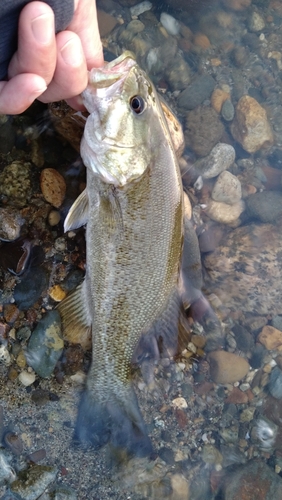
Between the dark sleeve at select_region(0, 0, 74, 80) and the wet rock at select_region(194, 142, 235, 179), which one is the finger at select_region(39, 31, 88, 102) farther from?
the wet rock at select_region(194, 142, 235, 179)

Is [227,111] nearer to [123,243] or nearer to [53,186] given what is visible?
[53,186]

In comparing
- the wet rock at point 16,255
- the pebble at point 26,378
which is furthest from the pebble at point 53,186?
the pebble at point 26,378

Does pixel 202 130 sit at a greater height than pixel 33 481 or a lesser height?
greater

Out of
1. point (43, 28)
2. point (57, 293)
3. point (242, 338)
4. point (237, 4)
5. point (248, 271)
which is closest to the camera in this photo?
point (43, 28)

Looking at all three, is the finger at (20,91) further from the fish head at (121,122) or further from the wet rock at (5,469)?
the wet rock at (5,469)

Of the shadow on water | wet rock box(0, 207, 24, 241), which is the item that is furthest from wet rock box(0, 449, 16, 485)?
wet rock box(0, 207, 24, 241)

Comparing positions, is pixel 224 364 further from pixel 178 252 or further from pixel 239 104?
pixel 239 104

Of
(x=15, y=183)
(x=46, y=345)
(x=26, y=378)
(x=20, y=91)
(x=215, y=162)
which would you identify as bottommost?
(x=26, y=378)

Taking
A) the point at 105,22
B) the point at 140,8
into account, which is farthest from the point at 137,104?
the point at 140,8
